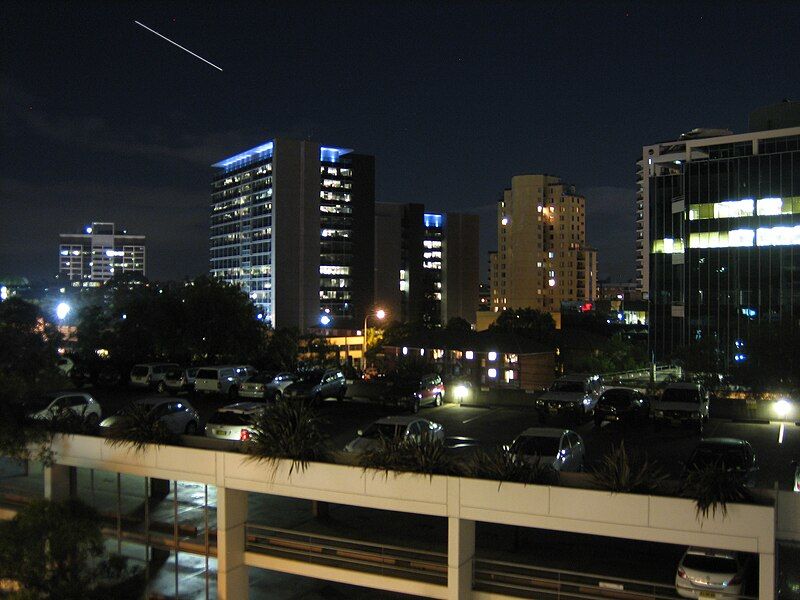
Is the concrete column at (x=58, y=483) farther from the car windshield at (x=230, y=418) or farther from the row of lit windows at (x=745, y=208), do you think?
the row of lit windows at (x=745, y=208)

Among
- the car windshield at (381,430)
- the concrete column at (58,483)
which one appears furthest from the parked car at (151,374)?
the concrete column at (58,483)

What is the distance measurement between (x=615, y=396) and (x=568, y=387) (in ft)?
8.44

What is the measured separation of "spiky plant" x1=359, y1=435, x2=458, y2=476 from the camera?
12375 mm

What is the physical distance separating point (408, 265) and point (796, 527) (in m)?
149

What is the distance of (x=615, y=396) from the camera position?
2691 cm

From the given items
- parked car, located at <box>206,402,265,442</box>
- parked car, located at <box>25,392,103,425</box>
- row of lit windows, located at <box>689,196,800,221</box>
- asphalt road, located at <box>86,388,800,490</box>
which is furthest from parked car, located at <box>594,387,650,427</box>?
row of lit windows, located at <box>689,196,800,221</box>

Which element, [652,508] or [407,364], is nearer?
[652,508]

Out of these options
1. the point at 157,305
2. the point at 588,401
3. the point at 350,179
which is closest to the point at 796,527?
the point at 588,401

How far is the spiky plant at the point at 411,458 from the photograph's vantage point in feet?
40.6

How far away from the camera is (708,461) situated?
17078 mm

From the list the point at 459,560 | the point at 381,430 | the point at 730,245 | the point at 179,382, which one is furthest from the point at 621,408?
the point at 730,245

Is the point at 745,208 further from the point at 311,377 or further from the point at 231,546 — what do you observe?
the point at 231,546

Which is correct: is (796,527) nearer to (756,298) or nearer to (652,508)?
(652,508)

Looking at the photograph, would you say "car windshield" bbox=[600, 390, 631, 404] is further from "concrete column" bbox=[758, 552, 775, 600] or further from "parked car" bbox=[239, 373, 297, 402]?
"concrete column" bbox=[758, 552, 775, 600]
